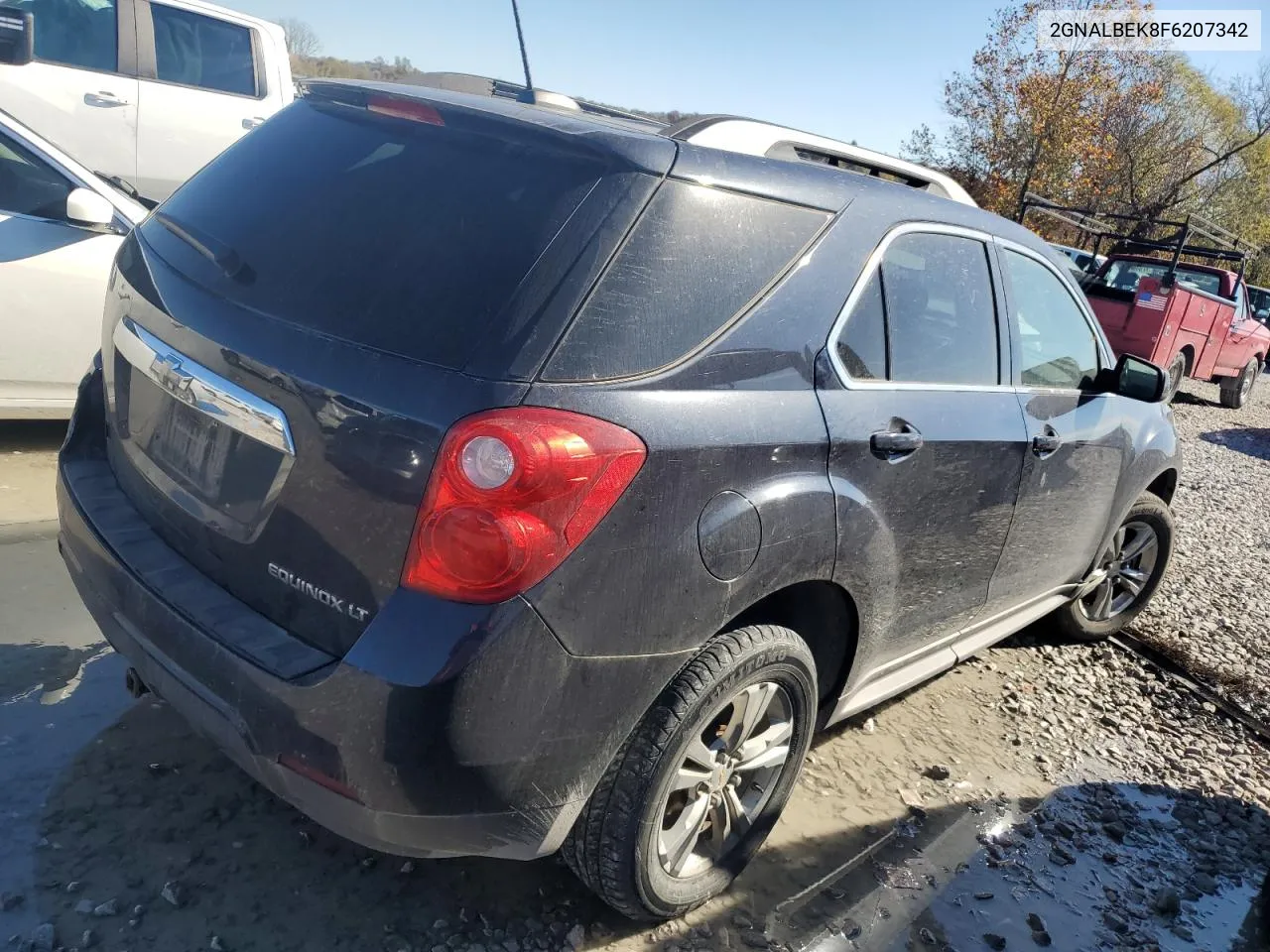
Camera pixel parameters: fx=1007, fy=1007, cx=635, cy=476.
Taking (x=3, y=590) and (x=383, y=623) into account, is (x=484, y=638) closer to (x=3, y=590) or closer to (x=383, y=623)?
(x=383, y=623)

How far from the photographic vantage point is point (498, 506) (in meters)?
1.83

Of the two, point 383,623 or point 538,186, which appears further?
point 538,186

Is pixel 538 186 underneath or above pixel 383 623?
above

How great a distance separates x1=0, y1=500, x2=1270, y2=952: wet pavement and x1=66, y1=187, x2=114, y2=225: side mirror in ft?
5.14

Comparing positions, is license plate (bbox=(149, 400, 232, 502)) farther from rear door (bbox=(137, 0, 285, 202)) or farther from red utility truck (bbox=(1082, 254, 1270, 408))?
red utility truck (bbox=(1082, 254, 1270, 408))

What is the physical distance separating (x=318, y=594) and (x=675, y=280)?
38.0 inches

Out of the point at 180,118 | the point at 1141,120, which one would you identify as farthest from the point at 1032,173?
the point at 180,118

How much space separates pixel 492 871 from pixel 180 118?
679 centimetres

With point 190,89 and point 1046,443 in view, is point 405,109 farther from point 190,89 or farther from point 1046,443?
point 190,89

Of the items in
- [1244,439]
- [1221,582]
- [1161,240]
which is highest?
[1161,240]

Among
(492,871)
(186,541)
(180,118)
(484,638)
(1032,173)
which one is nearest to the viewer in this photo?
(484,638)

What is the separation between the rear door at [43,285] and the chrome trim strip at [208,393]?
2.59m

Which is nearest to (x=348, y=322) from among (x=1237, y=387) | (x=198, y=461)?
(x=198, y=461)

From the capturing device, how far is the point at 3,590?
3.58m
